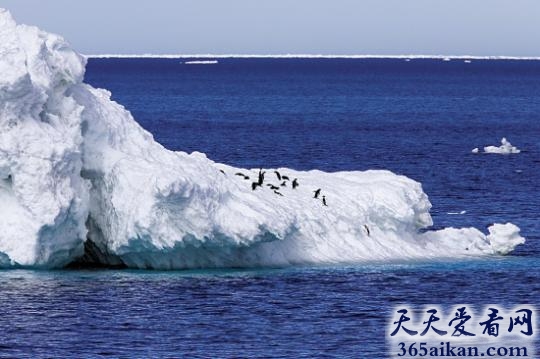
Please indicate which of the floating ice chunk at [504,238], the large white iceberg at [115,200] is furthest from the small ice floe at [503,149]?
the large white iceberg at [115,200]

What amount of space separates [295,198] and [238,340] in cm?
1108

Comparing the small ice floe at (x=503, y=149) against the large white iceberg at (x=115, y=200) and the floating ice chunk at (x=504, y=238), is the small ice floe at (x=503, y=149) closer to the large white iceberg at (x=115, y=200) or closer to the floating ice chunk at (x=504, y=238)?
the floating ice chunk at (x=504, y=238)

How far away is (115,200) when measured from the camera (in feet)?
127

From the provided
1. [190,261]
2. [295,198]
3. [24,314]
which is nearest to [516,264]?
[295,198]

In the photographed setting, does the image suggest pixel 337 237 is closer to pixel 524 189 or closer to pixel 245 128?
pixel 524 189

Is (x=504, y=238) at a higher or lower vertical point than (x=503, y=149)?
lower

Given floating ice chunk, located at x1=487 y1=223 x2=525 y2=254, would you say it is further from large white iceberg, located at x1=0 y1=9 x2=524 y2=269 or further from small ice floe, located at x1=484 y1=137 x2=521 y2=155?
small ice floe, located at x1=484 y1=137 x2=521 y2=155

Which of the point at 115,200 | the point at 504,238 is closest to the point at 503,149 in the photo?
the point at 504,238

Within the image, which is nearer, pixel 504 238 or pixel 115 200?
pixel 115 200

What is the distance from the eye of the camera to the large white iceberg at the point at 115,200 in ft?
124

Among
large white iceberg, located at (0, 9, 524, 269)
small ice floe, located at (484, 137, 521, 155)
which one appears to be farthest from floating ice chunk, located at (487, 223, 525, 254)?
small ice floe, located at (484, 137, 521, 155)

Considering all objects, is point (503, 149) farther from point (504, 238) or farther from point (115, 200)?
point (115, 200)

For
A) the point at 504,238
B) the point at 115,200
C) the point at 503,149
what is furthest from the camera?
the point at 503,149

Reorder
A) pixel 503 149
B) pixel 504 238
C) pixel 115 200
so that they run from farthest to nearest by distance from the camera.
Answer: pixel 503 149 → pixel 504 238 → pixel 115 200
